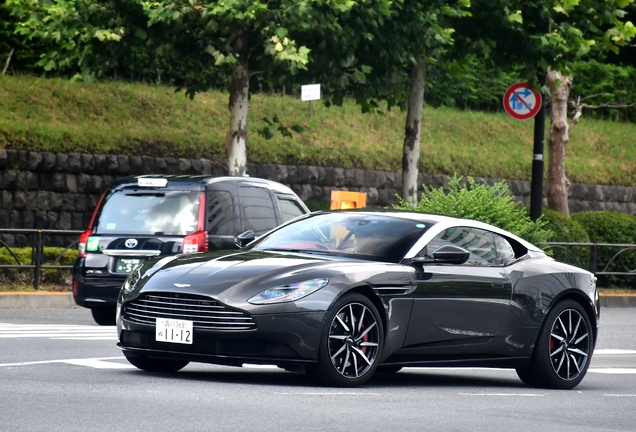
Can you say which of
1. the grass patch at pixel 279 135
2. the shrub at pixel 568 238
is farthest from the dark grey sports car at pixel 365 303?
the grass patch at pixel 279 135

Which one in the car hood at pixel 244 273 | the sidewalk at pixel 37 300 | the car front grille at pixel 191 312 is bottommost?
the sidewalk at pixel 37 300

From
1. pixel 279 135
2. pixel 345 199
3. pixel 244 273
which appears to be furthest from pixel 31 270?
pixel 279 135

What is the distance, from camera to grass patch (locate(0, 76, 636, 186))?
100 ft

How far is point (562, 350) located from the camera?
36.5 feet

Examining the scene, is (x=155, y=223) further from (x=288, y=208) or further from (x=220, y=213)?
(x=288, y=208)

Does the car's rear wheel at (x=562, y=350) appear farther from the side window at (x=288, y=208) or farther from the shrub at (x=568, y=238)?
the shrub at (x=568, y=238)

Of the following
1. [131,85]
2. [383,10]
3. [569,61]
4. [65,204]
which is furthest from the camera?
[131,85]

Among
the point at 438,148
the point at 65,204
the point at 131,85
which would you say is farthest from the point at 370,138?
the point at 65,204

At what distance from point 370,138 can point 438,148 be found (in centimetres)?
285

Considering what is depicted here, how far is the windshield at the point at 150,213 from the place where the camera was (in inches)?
601

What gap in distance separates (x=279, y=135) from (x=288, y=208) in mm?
19951

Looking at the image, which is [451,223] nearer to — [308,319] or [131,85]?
[308,319]

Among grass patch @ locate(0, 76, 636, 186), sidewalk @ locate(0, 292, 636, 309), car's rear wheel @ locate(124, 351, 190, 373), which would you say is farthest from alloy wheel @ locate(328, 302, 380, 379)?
grass patch @ locate(0, 76, 636, 186)

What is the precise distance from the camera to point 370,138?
39.7 m
